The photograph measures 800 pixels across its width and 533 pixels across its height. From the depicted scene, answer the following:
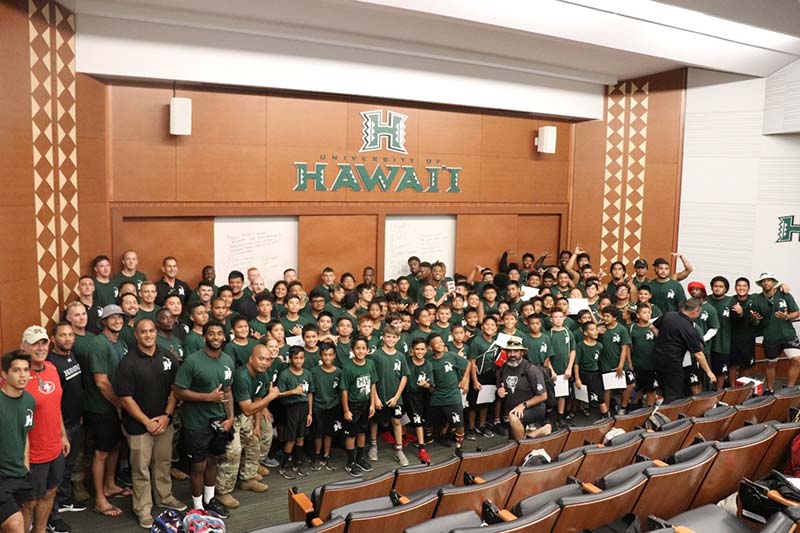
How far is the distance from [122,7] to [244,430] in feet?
17.6

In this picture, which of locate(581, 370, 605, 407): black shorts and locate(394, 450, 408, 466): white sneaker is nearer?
locate(394, 450, 408, 466): white sneaker

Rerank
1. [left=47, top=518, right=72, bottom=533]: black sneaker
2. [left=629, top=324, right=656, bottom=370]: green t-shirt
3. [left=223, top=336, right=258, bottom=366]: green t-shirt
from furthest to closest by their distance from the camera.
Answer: [left=629, top=324, right=656, bottom=370]: green t-shirt, [left=223, top=336, right=258, bottom=366]: green t-shirt, [left=47, top=518, right=72, bottom=533]: black sneaker

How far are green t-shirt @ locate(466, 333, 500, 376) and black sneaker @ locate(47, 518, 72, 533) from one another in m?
4.52

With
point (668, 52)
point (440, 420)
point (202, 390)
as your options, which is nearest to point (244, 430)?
point (202, 390)

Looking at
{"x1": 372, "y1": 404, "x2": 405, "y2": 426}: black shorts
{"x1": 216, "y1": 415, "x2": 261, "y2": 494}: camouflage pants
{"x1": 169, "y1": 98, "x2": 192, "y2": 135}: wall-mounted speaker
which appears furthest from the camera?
{"x1": 169, "y1": 98, "x2": 192, "y2": 135}: wall-mounted speaker

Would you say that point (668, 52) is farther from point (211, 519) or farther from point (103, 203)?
point (211, 519)

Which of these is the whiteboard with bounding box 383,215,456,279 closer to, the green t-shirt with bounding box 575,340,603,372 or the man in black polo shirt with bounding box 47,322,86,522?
the green t-shirt with bounding box 575,340,603,372

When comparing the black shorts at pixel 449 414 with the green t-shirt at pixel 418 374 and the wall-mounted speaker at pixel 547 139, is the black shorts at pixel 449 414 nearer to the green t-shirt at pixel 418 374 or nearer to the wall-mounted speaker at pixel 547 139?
the green t-shirt at pixel 418 374

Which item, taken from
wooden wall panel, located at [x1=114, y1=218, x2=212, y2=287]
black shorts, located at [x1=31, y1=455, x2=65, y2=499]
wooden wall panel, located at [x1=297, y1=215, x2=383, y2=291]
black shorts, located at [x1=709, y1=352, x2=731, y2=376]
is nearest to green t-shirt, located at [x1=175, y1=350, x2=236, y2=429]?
black shorts, located at [x1=31, y1=455, x2=65, y2=499]

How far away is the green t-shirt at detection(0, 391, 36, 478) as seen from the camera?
14.5ft

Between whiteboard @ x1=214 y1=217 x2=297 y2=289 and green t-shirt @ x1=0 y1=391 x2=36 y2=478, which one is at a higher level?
whiteboard @ x1=214 y1=217 x2=297 y2=289

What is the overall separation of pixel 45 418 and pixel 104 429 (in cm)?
105

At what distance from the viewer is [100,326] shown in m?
7.11

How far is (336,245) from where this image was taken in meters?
10.7
